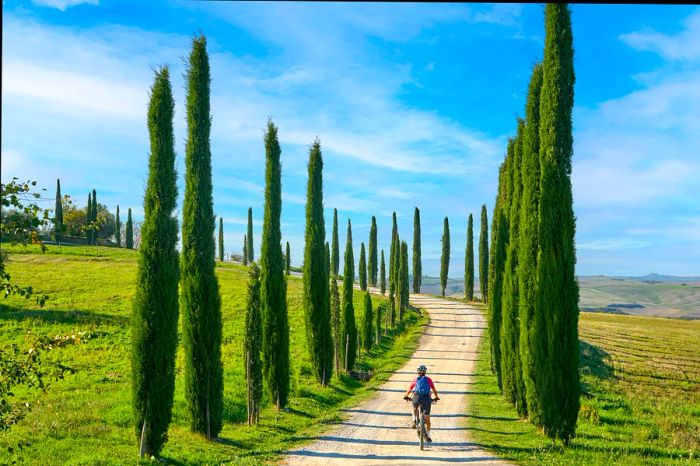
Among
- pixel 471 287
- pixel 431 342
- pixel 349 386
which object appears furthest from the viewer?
pixel 471 287

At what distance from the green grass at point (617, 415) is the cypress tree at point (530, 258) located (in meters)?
1.47

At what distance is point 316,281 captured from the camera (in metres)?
25.3

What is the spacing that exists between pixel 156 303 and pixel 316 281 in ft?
40.2

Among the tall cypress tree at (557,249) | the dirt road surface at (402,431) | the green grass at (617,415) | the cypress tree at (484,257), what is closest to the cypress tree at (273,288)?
the dirt road surface at (402,431)

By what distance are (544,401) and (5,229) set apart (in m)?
12.7

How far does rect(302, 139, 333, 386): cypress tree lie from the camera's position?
970 inches

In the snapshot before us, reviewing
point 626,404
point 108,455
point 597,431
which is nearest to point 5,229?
point 108,455

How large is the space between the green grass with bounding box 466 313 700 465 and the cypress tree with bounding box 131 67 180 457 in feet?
29.1

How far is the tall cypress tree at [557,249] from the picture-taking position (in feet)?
44.0

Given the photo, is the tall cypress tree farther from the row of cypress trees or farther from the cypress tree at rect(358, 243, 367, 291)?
the cypress tree at rect(358, 243, 367, 291)

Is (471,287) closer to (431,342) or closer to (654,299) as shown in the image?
(431,342)

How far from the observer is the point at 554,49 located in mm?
14969

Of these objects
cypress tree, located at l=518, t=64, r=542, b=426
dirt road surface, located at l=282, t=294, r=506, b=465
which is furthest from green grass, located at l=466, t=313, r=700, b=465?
cypress tree, located at l=518, t=64, r=542, b=426

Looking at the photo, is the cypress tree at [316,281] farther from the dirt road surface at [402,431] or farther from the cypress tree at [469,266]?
the cypress tree at [469,266]
